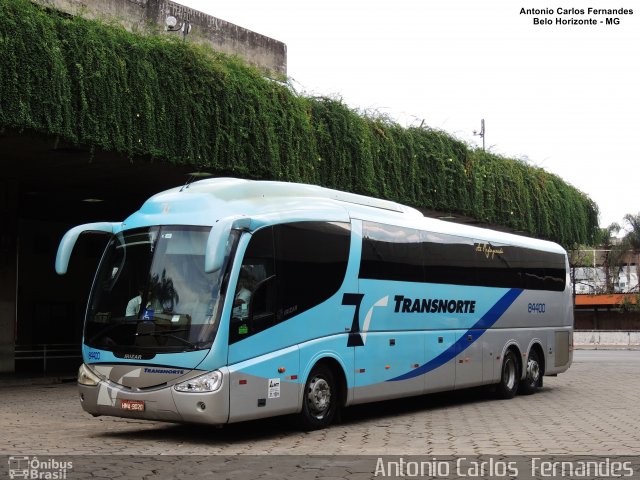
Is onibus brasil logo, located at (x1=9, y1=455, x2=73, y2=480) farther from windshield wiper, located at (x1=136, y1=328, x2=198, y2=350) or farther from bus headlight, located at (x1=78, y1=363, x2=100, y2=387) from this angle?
windshield wiper, located at (x1=136, y1=328, x2=198, y2=350)

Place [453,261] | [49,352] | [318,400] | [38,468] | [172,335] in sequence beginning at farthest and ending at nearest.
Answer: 1. [49,352]
2. [453,261]
3. [318,400]
4. [172,335]
5. [38,468]

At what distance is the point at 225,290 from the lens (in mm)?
11609

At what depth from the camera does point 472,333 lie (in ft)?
58.5

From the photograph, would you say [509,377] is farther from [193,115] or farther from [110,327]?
[110,327]

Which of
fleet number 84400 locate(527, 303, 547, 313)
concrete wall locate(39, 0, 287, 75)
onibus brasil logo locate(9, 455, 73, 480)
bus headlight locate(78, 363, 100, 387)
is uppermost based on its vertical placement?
concrete wall locate(39, 0, 287, 75)

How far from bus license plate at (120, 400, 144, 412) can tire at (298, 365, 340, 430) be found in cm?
225

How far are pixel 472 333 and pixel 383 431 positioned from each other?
511 cm

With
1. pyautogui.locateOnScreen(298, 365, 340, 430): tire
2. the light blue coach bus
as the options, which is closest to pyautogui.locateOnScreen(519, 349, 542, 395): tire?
the light blue coach bus

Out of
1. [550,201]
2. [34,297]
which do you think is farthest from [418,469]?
[550,201]

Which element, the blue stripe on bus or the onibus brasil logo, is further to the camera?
the blue stripe on bus

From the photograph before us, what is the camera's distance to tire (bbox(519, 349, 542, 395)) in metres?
20.2

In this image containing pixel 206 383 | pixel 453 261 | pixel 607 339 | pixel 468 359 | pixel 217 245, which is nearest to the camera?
pixel 217 245

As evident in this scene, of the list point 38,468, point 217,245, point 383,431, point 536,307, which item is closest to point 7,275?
point 536,307

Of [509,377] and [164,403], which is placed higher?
[164,403]
